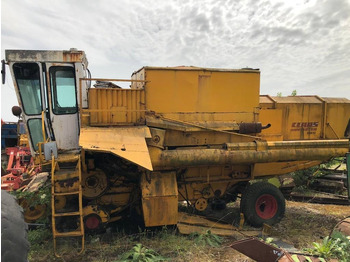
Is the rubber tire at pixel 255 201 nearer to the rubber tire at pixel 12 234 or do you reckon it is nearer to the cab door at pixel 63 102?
the cab door at pixel 63 102

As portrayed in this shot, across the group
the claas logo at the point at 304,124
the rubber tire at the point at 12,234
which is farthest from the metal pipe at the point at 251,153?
the rubber tire at the point at 12,234

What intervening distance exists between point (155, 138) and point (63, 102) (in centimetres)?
176

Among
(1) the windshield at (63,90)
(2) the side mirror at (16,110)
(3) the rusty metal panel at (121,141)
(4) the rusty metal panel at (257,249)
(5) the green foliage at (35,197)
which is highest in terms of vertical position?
(1) the windshield at (63,90)

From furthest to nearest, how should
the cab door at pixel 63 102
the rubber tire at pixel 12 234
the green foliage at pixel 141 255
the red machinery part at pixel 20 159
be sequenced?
the red machinery part at pixel 20 159 → the cab door at pixel 63 102 → the green foliage at pixel 141 255 → the rubber tire at pixel 12 234

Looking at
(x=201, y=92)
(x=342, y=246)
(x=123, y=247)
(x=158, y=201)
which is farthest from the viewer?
(x=201, y=92)

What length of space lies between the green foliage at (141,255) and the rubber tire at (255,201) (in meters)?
2.28

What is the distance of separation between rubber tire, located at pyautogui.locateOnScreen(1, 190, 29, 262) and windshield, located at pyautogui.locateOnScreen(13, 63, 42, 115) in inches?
111

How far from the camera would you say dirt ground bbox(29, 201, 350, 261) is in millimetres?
4344

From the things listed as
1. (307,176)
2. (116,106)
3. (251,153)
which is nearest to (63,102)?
(116,106)

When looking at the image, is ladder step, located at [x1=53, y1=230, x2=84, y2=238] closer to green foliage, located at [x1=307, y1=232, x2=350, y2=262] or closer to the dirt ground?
the dirt ground

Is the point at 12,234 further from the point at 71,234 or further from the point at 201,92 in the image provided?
the point at 201,92

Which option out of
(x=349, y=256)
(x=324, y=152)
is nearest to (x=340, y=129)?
(x=324, y=152)

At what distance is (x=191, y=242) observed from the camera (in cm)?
480

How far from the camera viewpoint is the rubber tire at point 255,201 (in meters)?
5.76
